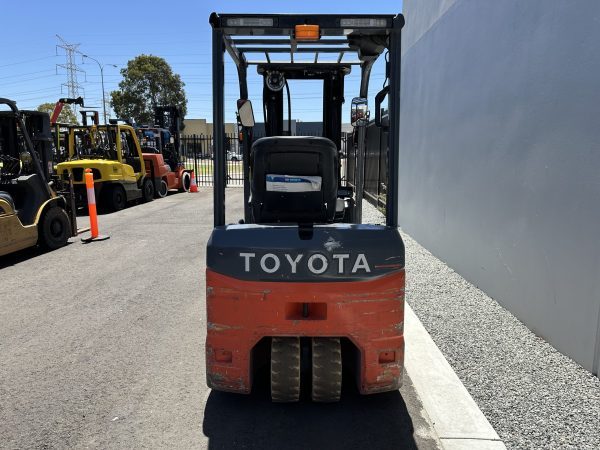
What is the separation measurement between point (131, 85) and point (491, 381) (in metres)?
52.3

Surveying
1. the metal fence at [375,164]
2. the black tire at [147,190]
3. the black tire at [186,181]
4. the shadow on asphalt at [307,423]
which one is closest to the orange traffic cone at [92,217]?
the metal fence at [375,164]

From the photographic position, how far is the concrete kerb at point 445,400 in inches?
115

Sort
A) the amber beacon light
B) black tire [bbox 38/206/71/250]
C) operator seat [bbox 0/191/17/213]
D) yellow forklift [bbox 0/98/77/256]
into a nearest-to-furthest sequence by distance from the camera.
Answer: the amber beacon light, operator seat [bbox 0/191/17/213], yellow forklift [bbox 0/98/77/256], black tire [bbox 38/206/71/250]

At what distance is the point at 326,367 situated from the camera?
10.4 feet

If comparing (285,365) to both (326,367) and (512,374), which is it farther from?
(512,374)

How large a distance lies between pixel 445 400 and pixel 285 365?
48.5 inches

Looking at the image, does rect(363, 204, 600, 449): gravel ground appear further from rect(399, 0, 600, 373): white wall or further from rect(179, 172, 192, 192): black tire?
rect(179, 172, 192, 192): black tire

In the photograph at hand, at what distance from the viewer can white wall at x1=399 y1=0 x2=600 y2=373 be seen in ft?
12.0

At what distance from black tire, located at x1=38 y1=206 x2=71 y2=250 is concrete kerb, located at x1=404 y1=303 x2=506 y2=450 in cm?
702

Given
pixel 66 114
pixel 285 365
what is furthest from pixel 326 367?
pixel 66 114

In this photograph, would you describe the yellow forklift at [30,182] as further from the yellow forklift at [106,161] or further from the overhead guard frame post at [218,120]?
the overhead guard frame post at [218,120]

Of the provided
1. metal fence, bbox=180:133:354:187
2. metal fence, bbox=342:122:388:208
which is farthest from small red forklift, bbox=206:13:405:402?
metal fence, bbox=342:122:388:208

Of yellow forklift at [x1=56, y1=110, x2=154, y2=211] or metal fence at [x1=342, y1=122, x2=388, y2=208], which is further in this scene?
yellow forklift at [x1=56, y1=110, x2=154, y2=211]

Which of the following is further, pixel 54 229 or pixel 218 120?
pixel 54 229
